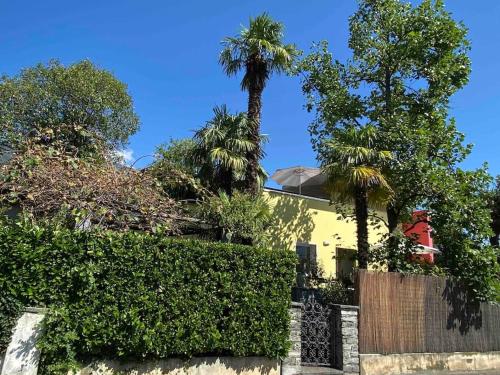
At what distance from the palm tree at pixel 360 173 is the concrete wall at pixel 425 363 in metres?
2.71

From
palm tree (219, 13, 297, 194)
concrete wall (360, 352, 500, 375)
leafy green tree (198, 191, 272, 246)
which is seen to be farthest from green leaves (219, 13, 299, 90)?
concrete wall (360, 352, 500, 375)

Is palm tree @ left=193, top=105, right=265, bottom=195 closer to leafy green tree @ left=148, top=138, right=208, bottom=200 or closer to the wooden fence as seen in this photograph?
leafy green tree @ left=148, top=138, right=208, bottom=200

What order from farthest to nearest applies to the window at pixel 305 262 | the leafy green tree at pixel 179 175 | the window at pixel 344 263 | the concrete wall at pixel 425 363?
the window at pixel 344 263
the window at pixel 305 262
the leafy green tree at pixel 179 175
the concrete wall at pixel 425 363

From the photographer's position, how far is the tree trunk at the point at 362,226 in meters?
12.7

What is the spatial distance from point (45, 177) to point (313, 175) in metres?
13.0

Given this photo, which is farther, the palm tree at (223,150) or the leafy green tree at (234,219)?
the palm tree at (223,150)

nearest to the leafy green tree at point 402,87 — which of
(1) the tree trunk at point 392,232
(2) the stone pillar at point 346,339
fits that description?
(1) the tree trunk at point 392,232

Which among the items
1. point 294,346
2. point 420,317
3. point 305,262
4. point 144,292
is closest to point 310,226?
point 305,262

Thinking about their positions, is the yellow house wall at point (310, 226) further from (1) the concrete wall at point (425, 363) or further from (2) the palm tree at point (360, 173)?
(1) the concrete wall at point (425, 363)

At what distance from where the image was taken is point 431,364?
11258mm

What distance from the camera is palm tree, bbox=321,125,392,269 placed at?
1262cm

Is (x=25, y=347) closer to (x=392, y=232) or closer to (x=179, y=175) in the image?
(x=179, y=175)

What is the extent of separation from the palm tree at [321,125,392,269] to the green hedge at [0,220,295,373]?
4.08 m

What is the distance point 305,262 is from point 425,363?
568 centimetres
